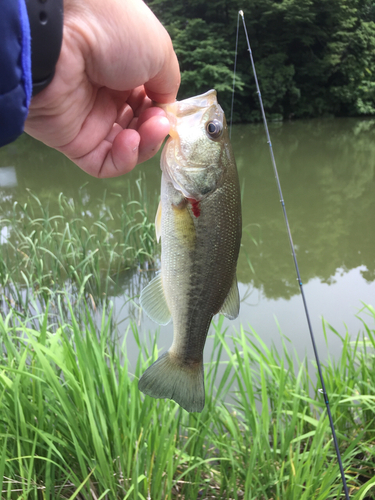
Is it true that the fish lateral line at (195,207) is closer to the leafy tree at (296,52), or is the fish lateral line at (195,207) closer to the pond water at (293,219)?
the pond water at (293,219)

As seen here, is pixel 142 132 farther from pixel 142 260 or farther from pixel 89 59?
pixel 142 260

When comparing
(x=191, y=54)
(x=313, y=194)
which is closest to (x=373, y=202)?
(x=313, y=194)

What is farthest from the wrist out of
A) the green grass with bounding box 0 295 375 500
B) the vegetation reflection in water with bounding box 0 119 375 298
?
the vegetation reflection in water with bounding box 0 119 375 298

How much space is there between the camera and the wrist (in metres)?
0.82

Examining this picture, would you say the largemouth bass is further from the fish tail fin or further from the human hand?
the human hand

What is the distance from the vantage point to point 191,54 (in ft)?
47.0

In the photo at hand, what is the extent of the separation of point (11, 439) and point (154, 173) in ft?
27.3

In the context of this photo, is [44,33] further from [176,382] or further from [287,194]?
[287,194]

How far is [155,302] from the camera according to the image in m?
1.16

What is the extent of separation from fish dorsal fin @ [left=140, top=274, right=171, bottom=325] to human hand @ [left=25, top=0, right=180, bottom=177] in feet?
1.33

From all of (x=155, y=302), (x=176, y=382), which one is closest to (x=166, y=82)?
(x=155, y=302)

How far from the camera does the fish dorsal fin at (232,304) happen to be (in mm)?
1123

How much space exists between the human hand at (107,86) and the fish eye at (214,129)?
0.12 metres

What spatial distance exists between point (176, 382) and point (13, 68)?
2.71 feet
